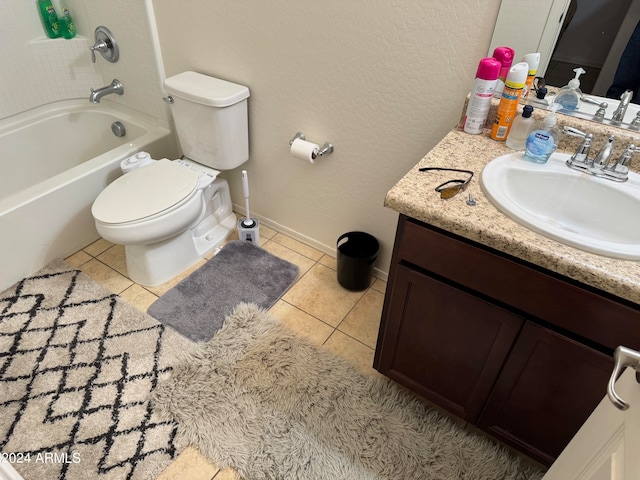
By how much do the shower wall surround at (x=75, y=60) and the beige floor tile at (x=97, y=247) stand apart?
2.36ft

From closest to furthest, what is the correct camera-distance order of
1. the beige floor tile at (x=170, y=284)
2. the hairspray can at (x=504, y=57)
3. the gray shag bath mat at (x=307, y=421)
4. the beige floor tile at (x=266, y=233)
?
the hairspray can at (x=504, y=57) → the gray shag bath mat at (x=307, y=421) → the beige floor tile at (x=170, y=284) → the beige floor tile at (x=266, y=233)

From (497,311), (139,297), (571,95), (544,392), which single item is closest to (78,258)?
(139,297)

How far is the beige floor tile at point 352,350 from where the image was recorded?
1.67 meters

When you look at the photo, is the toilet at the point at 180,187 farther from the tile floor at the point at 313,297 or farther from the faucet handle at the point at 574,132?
the faucet handle at the point at 574,132

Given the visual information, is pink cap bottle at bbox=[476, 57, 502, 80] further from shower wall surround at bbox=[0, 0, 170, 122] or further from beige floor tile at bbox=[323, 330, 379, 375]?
shower wall surround at bbox=[0, 0, 170, 122]

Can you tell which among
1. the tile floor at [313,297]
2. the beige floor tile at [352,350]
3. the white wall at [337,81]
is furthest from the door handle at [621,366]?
the beige floor tile at [352,350]

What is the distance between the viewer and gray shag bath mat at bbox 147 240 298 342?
181 centimetres

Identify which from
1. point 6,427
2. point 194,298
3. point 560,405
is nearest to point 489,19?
point 560,405

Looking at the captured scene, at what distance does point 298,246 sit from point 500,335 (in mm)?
1276

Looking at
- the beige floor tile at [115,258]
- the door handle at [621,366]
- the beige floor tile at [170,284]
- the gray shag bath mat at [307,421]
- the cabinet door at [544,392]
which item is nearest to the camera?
the door handle at [621,366]

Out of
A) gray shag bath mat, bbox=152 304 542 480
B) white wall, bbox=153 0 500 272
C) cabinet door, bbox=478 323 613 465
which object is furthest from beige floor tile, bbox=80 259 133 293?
cabinet door, bbox=478 323 613 465

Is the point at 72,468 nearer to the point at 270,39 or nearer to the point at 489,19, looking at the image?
the point at 270,39

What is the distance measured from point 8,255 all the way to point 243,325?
1065mm

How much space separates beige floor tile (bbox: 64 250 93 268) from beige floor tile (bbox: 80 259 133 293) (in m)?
0.03
